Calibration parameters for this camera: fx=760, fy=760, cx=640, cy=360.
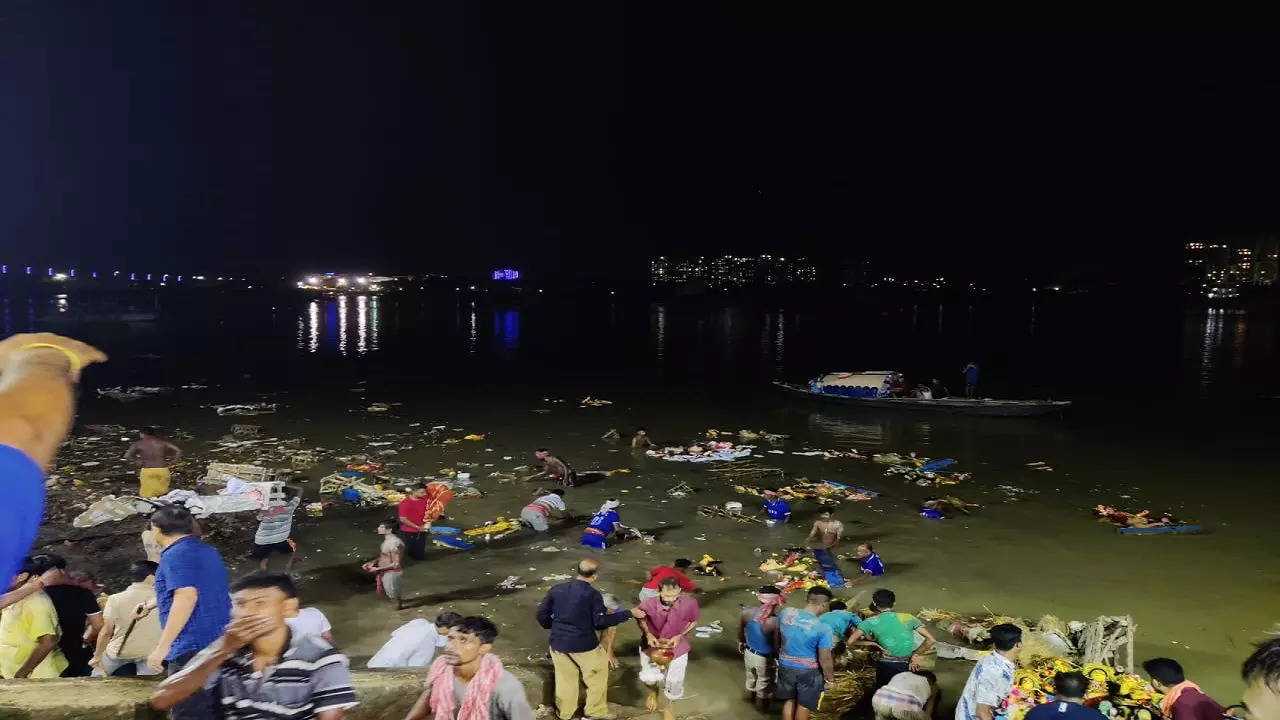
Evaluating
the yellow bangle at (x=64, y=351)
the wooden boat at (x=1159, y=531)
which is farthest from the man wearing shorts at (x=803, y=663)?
the wooden boat at (x=1159, y=531)

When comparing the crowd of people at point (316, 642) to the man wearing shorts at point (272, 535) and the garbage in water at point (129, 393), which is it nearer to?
the man wearing shorts at point (272, 535)

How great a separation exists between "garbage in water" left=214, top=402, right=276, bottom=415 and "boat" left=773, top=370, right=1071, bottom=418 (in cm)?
1847

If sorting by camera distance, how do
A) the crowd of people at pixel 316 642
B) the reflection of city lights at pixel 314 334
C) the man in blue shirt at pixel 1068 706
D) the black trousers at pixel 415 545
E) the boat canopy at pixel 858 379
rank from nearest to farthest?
1. the crowd of people at pixel 316 642
2. the man in blue shirt at pixel 1068 706
3. the black trousers at pixel 415 545
4. the boat canopy at pixel 858 379
5. the reflection of city lights at pixel 314 334

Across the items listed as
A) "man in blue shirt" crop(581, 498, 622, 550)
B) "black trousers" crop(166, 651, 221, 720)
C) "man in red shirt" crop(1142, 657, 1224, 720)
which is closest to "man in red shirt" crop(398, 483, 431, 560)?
"man in blue shirt" crop(581, 498, 622, 550)

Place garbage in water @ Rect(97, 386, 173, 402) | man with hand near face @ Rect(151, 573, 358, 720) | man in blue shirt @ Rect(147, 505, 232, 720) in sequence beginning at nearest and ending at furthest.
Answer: man with hand near face @ Rect(151, 573, 358, 720)
man in blue shirt @ Rect(147, 505, 232, 720)
garbage in water @ Rect(97, 386, 173, 402)

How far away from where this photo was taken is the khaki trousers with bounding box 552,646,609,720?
608 cm

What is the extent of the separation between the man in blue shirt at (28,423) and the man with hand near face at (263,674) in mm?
1488

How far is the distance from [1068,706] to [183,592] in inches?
216

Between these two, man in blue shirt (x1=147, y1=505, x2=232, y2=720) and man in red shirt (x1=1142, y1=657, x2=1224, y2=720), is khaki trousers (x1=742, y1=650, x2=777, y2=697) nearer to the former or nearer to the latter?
man in red shirt (x1=1142, y1=657, x2=1224, y2=720)

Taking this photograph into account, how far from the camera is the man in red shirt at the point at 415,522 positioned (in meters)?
10.8

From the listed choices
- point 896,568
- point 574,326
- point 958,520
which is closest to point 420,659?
point 896,568

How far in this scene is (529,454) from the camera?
19.0 metres

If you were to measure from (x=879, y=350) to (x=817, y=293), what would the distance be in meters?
103

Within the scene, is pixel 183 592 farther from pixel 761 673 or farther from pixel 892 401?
pixel 892 401
